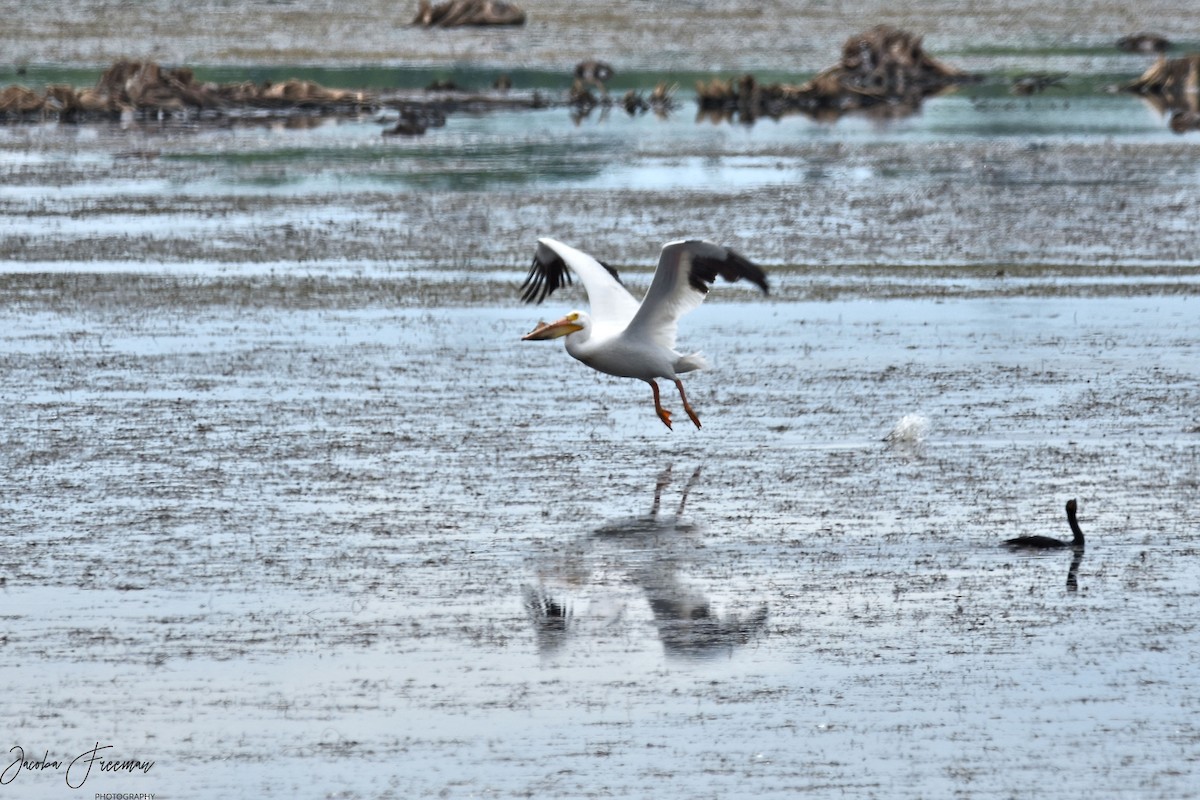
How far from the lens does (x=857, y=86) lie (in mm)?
43469

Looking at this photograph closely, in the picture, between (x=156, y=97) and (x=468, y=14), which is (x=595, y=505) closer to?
(x=156, y=97)

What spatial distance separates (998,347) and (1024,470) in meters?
4.18

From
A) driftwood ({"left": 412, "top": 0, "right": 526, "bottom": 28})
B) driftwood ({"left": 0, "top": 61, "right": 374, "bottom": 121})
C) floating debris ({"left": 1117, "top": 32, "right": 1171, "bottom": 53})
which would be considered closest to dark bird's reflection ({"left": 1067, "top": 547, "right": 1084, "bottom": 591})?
driftwood ({"left": 0, "top": 61, "right": 374, "bottom": 121})

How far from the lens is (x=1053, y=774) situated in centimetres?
738

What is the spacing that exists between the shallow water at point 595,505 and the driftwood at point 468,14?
3426cm

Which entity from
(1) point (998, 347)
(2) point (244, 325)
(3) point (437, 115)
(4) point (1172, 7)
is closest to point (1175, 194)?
(1) point (998, 347)

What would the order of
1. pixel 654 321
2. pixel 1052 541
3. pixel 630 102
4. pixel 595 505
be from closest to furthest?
pixel 1052 541 < pixel 595 505 < pixel 654 321 < pixel 630 102

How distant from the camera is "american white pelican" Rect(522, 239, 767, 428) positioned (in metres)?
11.7

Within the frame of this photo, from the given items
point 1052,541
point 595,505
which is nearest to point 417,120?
point 595,505

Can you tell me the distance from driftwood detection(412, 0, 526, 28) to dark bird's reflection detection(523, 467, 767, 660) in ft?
162

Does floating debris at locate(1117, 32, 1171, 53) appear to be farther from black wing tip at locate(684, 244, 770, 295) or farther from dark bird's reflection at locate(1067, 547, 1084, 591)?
dark bird's reflection at locate(1067, 547, 1084, 591)

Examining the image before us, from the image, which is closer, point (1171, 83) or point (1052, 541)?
point (1052, 541)

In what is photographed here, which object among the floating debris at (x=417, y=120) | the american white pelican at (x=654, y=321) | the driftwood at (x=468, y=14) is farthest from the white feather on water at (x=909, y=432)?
the driftwood at (x=468, y=14)

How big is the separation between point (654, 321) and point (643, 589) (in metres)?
3.12
